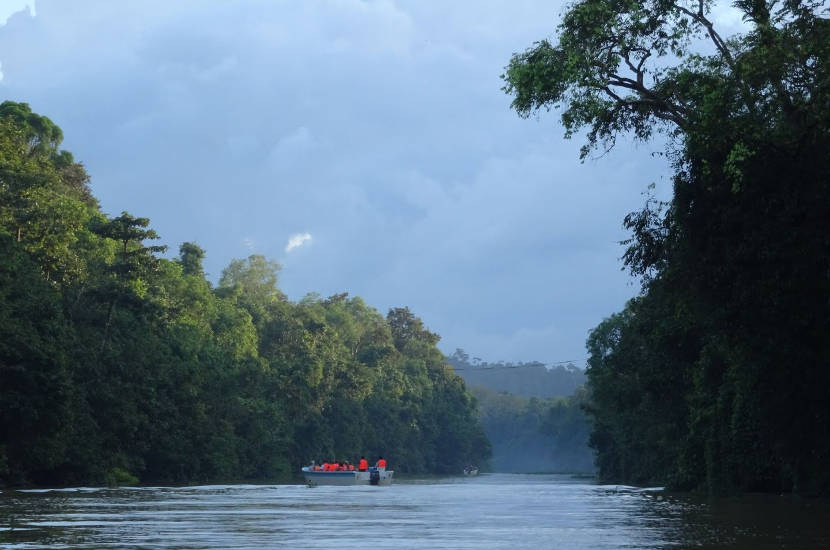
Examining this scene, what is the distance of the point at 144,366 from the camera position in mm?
76500

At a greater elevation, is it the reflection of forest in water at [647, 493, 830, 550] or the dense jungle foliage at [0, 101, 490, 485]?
the dense jungle foliage at [0, 101, 490, 485]

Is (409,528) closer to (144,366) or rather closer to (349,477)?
(144,366)

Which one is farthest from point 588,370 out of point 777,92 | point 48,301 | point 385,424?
→ point 777,92

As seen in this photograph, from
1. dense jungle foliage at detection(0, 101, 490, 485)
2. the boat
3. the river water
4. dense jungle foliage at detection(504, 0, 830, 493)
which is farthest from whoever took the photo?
the boat

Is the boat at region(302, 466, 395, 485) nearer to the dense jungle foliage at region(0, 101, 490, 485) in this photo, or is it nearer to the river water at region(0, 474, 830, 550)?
the dense jungle foliage at region(0, 101, 490, 485)

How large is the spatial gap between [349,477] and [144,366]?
705 inches

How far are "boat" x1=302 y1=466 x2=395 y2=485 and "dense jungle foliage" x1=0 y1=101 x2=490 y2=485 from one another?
734 centimetres

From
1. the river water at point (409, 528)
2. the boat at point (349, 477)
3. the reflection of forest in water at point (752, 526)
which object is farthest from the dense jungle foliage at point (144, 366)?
the reflection of forest in water at point (752, 526)

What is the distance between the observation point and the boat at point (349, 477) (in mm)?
82500

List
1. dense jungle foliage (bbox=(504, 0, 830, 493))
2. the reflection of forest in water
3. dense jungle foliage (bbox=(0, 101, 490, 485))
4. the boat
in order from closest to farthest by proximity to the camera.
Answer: the reflection of forest in water → dense jungle foliage (bbox=(504, 0, 830, 493)) → dense jungle foliage (bbox=(0, 101, 490, 485)) → the boat

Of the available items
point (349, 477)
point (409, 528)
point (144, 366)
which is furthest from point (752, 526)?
point (349, 477)

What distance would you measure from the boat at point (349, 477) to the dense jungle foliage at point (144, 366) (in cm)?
734

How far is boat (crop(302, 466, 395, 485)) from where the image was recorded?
271ft

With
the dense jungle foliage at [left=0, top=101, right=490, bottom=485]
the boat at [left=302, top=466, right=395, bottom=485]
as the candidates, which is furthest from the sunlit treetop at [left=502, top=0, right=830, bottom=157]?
the boat at [left=302, top=466, right=395, bottom=485]
